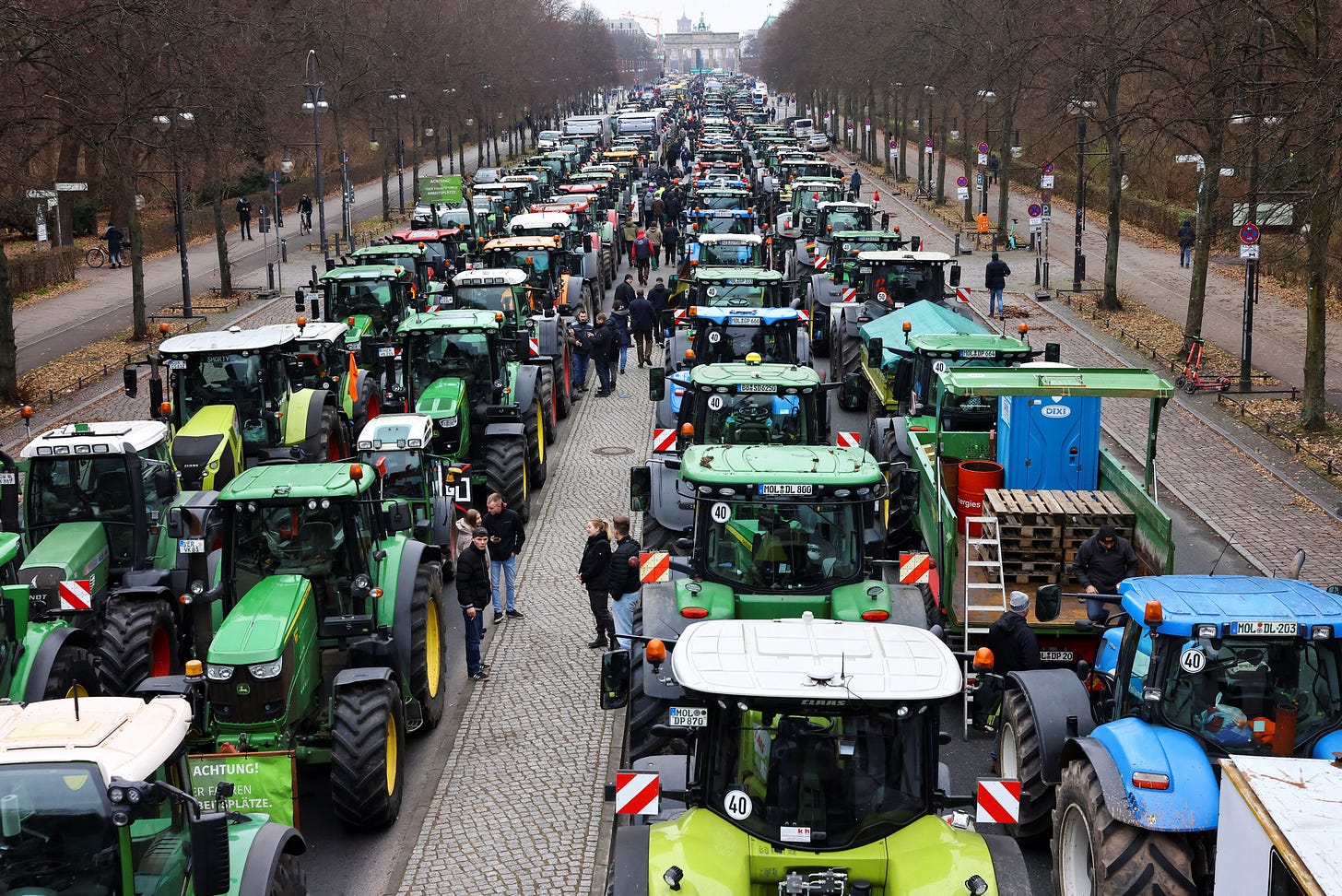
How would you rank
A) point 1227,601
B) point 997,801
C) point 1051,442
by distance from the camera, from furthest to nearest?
point 1051,442, point 1227,601, point 997,801

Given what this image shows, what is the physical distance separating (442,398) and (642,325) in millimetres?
10197

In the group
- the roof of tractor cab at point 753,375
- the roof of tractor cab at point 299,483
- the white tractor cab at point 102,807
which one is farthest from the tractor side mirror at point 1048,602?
the white tractor cab at point 102,807

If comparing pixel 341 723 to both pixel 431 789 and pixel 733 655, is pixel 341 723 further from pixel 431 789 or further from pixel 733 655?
pixel 733 655

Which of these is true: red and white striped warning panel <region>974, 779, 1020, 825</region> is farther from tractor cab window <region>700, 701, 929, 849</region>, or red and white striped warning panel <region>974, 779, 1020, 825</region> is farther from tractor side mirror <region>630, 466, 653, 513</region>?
tractor side mirror <region>630, 466, 653, 513</region>

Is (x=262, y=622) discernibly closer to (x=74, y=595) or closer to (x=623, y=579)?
(x=74, y=595)

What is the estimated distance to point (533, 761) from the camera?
39.9 feet

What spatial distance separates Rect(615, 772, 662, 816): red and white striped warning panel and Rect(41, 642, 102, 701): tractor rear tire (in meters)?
4.73

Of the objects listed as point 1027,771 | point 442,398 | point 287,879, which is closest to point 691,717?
point 287,879

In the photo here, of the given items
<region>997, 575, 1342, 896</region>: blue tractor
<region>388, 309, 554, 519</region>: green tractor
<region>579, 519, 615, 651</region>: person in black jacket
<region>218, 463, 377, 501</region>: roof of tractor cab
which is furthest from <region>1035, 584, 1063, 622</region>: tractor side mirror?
<region>388, 309, 554, 519</region>: green tractor

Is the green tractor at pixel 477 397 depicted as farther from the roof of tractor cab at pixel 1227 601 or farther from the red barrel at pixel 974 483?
the roof of tractor cab at pixel 1227 601

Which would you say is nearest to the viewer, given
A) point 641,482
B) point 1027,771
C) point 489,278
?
point 1027,771

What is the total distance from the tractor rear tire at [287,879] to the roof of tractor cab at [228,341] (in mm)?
10485

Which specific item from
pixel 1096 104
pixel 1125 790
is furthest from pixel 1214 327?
pixel 1125 790

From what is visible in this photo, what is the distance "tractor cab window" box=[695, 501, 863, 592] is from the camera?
36.7 feet
